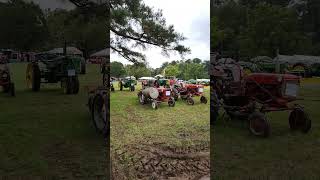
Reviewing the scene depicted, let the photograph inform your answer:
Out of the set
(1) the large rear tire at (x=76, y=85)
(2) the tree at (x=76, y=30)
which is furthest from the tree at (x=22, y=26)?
(1) the large rear tire at (x=76, y=85)

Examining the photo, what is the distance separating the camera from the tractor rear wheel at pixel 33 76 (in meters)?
4.94

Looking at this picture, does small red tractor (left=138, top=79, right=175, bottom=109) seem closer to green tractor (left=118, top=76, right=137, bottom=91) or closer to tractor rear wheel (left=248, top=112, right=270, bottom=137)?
green tractor (left=118, top=76, right=137, bottom=91)

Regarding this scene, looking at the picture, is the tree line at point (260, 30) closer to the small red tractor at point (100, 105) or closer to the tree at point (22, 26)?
the small red tractor at point (100, 105)

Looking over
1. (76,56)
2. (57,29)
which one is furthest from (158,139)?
(57,29)

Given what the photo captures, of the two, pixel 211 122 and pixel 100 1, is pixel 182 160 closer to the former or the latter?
pixel 211 122

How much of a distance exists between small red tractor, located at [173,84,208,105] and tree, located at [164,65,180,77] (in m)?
0.15

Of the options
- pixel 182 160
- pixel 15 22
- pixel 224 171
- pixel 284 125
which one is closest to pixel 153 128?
pixel 182 160

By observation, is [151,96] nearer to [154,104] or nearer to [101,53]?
[154,104]

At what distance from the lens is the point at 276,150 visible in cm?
506

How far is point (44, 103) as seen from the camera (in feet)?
16.3

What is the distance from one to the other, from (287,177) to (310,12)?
1840 millimetres

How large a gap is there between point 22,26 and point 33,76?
549 mm

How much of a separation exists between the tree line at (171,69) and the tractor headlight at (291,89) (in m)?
0.88

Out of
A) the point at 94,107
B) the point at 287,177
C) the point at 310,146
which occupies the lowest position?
the point at 287,177
